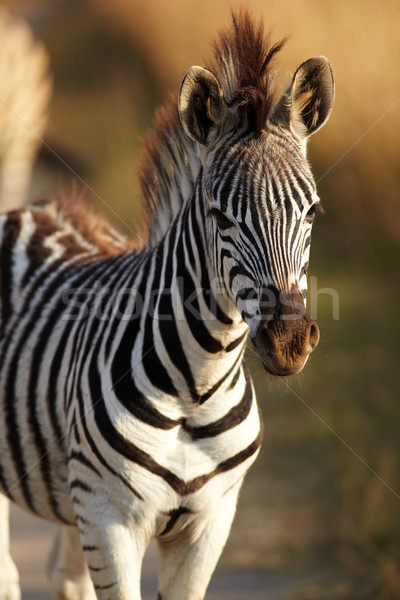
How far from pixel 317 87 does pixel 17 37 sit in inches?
495

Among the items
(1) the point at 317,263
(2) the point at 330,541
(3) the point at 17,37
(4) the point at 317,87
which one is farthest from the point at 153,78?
(4) the point at 317,87

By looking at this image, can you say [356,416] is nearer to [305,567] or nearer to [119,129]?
[305,567]

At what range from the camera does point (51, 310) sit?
3893 millimetres

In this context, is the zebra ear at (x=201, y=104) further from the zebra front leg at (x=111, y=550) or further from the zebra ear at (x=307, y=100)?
the zebra front leg at (x=111, y=550)

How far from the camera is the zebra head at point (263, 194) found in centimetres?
258

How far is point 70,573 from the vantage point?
4391mm

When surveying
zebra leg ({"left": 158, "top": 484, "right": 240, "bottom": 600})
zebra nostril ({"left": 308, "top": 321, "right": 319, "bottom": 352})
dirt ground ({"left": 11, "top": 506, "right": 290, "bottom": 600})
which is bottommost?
dirt ground ({"left": 11, "top": 506, "right": 290, "bottom": 600})

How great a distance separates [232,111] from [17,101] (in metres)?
11.8

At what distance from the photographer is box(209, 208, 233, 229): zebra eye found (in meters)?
2.79

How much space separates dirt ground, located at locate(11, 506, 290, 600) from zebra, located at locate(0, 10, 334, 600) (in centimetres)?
155

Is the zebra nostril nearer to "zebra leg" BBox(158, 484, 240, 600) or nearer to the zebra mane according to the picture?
the zebra mane

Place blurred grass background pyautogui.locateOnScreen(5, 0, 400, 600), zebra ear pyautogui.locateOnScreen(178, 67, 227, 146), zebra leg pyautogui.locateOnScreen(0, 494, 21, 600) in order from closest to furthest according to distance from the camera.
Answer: zebra ear pyautogui.locateOnScreen(178, 67, 227, 146) → zebra leg pyautogui.locateOnScreen(0, 494, 21, 600) → blurred grass background pyautogui.locateOnScreen(5, 0, 400, 600)

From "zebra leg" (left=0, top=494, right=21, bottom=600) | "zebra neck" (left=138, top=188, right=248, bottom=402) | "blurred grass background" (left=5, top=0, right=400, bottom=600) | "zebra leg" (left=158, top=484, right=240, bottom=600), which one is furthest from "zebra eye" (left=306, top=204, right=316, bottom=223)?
"zebra leg" (left=0, top=494, right=21, bottom=600)

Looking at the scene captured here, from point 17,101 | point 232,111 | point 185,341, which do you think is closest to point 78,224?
point 185,341
